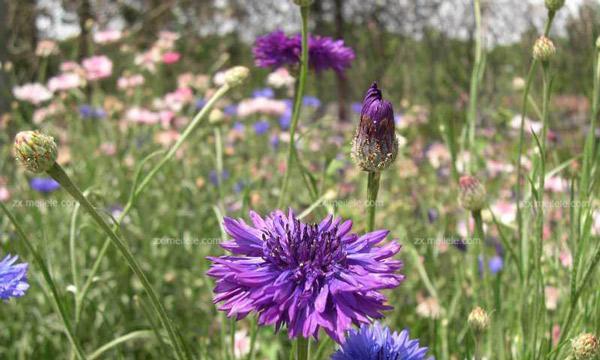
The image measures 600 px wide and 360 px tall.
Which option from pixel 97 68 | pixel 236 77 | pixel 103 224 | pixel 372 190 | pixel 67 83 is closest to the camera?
pixel 103 224

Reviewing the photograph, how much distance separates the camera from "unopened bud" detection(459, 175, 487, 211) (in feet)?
2.84

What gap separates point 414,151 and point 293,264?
2116mm

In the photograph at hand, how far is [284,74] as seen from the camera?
281 centimetres

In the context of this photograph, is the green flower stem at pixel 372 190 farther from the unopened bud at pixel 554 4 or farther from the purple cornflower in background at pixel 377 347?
the unopened bud at pixel 554 4

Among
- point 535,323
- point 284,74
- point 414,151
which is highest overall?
point 284,74

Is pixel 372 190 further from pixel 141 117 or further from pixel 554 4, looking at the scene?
pixel 141 117

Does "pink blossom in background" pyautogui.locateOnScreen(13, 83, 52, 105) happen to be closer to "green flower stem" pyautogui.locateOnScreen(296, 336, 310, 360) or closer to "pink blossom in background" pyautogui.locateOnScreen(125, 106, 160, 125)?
"pink blossom in background" pyautogui.locateOnScreen(125, 106, 160, 125)

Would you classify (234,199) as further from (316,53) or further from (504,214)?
(316,53)

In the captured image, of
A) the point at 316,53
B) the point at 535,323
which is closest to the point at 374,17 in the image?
the point at 316,53

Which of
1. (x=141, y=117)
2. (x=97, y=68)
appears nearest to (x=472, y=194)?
(x=141, y=117)

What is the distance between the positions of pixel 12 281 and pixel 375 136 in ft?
1.37

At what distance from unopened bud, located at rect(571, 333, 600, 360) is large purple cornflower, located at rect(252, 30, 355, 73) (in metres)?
0.63

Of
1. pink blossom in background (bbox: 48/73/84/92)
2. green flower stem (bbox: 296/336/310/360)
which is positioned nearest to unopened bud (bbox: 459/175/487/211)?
green flower stem (bbox: 296/336/310/360)

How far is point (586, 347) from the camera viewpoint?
651 mm
